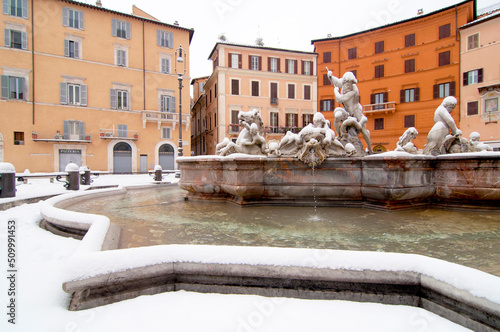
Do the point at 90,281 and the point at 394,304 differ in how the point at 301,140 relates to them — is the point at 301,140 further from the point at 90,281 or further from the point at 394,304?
the point at 90,281

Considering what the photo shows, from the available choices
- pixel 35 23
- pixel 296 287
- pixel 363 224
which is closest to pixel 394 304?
pixel 296 287

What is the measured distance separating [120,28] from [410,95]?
96.8 ft

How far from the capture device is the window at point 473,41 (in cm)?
2350

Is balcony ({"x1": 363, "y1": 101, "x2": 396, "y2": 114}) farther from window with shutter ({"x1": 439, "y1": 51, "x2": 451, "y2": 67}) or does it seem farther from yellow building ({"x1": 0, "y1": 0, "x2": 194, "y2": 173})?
yellow building ({"x1": 0, "y1": 0, "x2": 194, "y2": 173})

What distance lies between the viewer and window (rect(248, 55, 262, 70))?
30234 millimetres

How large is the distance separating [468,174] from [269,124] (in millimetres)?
26614

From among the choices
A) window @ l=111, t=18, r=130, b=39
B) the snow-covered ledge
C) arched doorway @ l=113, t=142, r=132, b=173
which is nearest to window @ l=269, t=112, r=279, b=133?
arched doorway @ l=113, t=142, r=132, b=173

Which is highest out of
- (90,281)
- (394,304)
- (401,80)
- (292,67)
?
(292,67)

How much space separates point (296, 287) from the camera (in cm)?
196

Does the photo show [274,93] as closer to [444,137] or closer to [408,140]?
[408,140]

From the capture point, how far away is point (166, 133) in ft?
91.5

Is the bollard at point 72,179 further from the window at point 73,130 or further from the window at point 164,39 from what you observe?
the window at point 164,39

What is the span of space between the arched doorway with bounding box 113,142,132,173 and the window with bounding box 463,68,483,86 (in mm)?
31796

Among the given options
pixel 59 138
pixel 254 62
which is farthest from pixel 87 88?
pixel 254 62
